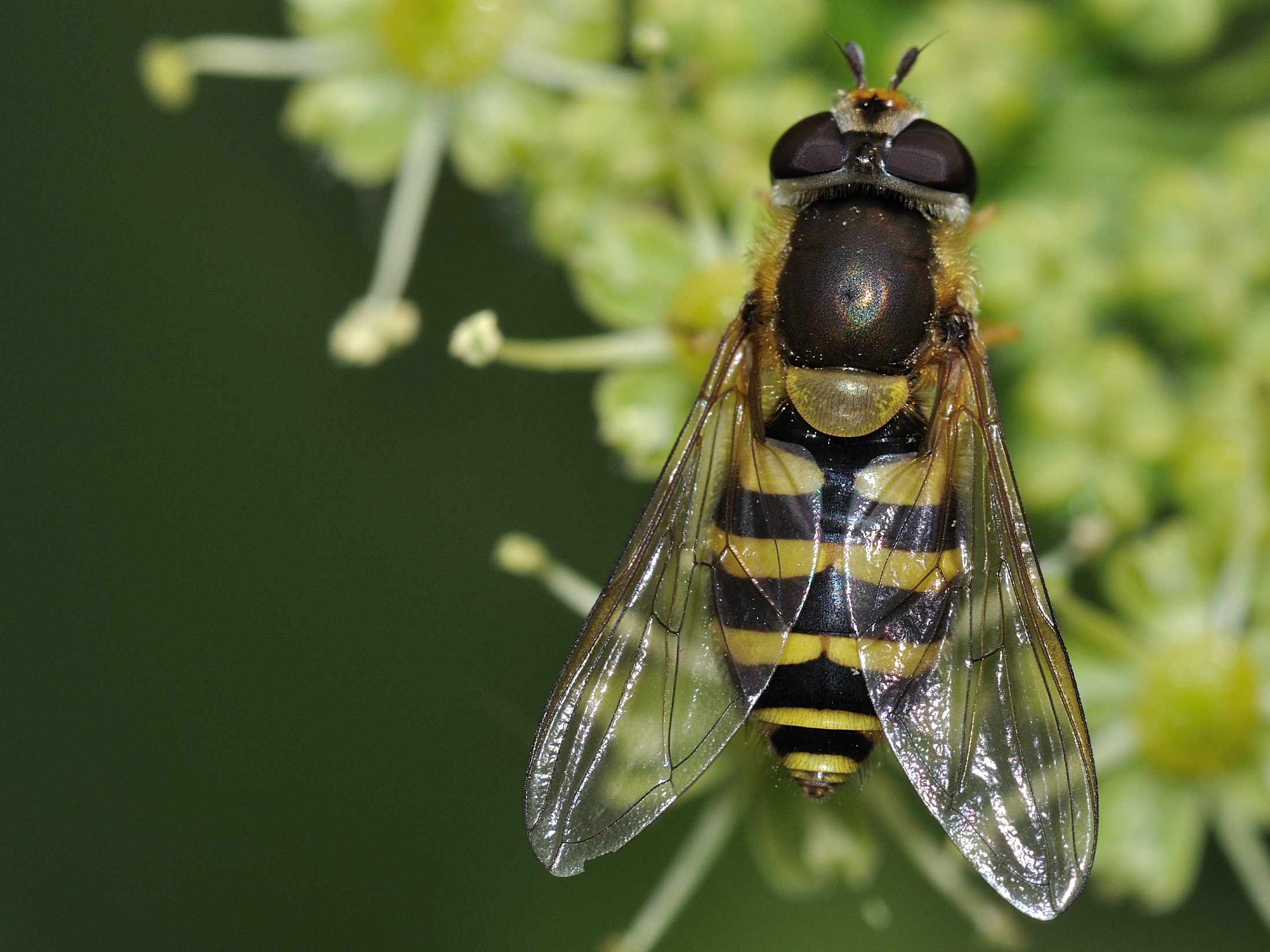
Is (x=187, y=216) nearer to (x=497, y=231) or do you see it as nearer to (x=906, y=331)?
(x=497, y=231)

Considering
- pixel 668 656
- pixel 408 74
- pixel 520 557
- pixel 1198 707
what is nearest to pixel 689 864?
pixel 520 557

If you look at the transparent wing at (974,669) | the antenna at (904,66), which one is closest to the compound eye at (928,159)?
the antenna at (904,66)

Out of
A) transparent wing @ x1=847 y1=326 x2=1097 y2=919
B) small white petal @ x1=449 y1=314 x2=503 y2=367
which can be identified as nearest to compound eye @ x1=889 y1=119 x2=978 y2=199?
transparent wing @ x1=847 y1=326 x2=1097 y2=919

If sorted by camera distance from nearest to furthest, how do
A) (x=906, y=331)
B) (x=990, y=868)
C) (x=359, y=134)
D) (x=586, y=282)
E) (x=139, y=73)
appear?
1. (x=990, y=868)
2. (x=906, y=331)
3. (x=586, y=282)
4. (x=359, y=134)
5. (x=139, y=73)

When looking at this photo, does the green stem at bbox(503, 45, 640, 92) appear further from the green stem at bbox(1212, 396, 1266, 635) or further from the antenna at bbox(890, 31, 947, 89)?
the green stem at bbox(1212, 396, 1266, 635)

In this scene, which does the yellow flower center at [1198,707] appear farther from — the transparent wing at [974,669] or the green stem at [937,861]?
the transparent wing at [974,669]

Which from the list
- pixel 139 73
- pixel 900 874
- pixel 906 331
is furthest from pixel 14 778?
pixel 906 331
